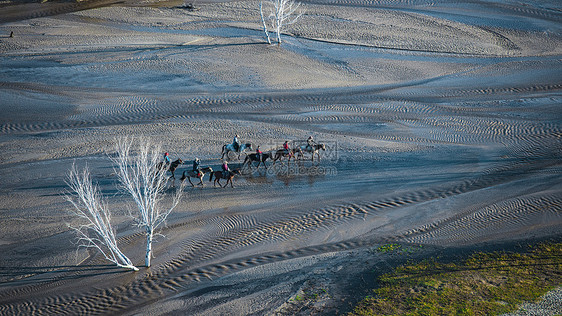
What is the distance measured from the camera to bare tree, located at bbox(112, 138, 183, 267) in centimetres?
1352

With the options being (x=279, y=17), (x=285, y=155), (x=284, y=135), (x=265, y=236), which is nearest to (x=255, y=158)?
(x=285, y=155)

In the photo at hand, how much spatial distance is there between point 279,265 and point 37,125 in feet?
58.4

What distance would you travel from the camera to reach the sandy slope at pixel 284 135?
590 inches

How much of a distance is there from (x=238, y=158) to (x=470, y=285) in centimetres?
1201

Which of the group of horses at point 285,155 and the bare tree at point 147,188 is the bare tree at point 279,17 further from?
the bare tree at point 147,188

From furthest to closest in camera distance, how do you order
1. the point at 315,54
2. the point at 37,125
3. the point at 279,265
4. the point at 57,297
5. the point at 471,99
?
the point at 315,54 → the point at 471,99 → the point at 37,125 → the point at 279,265 → the point at 57,297

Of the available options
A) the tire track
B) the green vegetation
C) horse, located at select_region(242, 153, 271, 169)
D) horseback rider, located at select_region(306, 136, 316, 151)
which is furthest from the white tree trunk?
horseback rider, located at select_region(306, 136, 316, 151)

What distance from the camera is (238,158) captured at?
22.2m

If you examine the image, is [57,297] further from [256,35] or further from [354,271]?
[256,35]

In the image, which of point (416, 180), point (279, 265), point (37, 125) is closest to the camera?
point (279, 265)

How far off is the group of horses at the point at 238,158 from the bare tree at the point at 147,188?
691 mm

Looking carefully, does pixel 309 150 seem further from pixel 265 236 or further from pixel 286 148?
pixel 265 236

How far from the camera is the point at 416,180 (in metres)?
20.3

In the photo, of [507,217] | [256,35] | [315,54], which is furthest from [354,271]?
[256,35]
